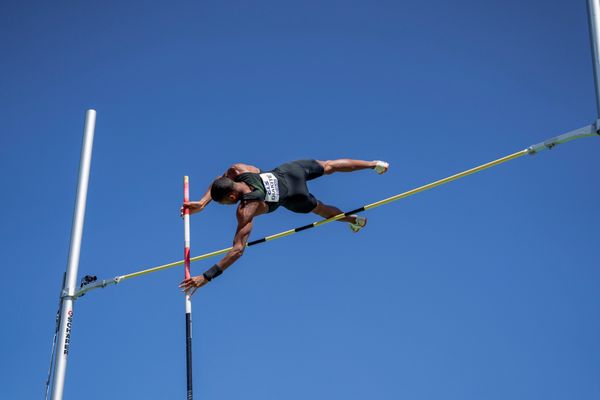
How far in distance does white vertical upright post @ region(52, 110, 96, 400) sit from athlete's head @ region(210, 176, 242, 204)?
7.69 feet

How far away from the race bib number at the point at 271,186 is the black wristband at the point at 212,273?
1.46 meters

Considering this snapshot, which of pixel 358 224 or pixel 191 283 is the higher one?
pixel 358 224

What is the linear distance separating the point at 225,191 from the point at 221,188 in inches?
2.7

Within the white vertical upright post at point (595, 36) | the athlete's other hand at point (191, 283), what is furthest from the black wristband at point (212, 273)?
the white vertical upright post at point (595, 36)

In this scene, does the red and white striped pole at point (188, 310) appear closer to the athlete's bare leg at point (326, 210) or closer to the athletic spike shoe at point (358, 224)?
the athlete's bare leg at point (326, 210)

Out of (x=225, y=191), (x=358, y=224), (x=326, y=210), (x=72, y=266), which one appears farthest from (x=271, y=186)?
(x=72, y=266)

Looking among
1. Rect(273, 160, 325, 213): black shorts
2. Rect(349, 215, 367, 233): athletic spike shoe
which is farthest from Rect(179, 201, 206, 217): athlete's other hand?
Rect(349, 215, 367, 233): athletic spike shoe

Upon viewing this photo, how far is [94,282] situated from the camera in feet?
39.1

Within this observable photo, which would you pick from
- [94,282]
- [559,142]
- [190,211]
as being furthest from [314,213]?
[559,142]

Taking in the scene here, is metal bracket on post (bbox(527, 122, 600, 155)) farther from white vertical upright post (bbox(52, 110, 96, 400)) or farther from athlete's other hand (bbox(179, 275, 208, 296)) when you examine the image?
white vertical upright post (bbox(52, 110, 96, 400))

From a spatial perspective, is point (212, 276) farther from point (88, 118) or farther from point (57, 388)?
point (88, 118)

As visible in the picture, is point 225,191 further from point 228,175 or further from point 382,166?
point 382,166

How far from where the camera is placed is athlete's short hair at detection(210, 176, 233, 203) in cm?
1084

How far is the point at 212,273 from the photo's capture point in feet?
33.4
